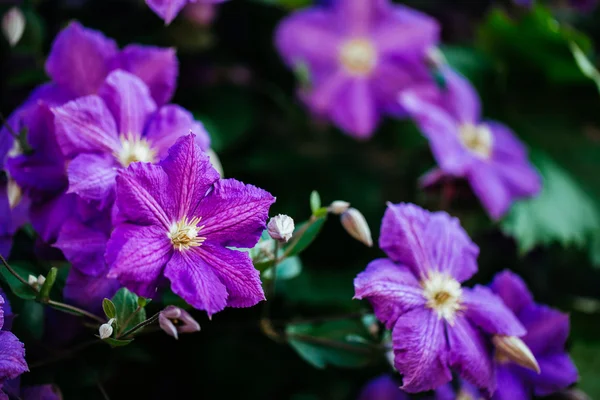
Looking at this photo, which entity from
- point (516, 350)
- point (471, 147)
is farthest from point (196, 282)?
point (471, 147)

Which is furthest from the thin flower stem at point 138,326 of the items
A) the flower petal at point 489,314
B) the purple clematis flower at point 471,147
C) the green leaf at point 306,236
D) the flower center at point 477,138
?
the flower center at point 477,138

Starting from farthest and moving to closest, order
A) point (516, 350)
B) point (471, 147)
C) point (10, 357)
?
point (471, 147)
point (516, 350)
point (10, 357)

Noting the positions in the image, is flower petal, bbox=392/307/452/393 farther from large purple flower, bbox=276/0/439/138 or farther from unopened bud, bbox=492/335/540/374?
large purple flower, bbox=276/0/439/138

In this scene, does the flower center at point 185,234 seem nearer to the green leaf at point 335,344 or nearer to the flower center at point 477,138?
the green leaf at point 335,344

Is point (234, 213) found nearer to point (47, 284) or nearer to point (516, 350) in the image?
point (47, 284)

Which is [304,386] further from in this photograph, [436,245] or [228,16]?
[228,16]

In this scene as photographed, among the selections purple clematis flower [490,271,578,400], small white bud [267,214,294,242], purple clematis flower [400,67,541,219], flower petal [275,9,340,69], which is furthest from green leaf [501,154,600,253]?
small white bud [267,214,294,242]

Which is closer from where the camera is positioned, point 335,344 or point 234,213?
point 234,213
